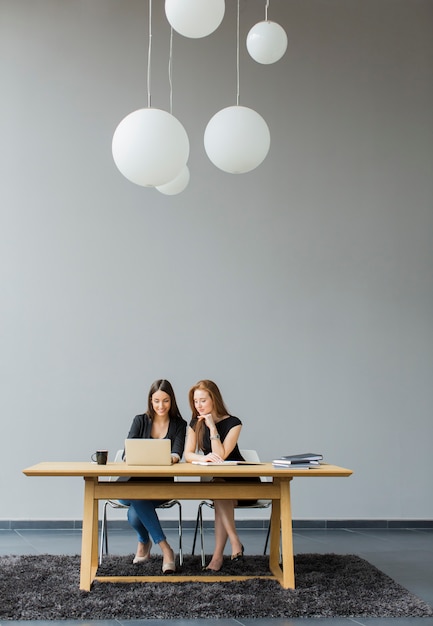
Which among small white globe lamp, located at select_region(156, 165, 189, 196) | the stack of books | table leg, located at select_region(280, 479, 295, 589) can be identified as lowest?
table leg, located at select_region(280, 479, 295, 589)

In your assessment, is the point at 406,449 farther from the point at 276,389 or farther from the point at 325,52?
the point at 325,52

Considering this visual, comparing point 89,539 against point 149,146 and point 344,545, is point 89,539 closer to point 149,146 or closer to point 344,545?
point 149,146

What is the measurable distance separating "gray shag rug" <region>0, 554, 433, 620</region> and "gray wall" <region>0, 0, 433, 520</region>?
6.21 feet

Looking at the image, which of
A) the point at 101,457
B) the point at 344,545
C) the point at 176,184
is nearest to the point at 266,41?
the point at 176,184

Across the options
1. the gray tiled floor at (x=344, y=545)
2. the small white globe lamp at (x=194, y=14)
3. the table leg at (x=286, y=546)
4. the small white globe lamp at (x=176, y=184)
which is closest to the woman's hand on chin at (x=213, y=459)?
the table leg at (x=286, y=546)

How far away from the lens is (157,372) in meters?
6.23

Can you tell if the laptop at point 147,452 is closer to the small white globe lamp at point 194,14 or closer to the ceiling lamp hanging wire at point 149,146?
the ceiling lamp hanging wire at point 149,146

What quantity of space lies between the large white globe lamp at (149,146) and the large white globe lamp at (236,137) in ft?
0.67

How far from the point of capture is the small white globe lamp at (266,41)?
382cm

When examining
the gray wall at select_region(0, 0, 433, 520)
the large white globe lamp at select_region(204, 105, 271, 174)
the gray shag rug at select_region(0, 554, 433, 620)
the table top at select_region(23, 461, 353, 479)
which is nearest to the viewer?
the large white globe lamp at select_region(204, 105, 271, 174)

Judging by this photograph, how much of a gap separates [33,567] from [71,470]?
985mm

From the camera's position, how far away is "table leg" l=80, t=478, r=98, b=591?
377 centimetres

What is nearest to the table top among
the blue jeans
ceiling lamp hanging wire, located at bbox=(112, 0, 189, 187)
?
the blue jeans

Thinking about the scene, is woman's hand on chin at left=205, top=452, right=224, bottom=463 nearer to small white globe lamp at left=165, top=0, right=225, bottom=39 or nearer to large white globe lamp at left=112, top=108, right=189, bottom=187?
large white globe lamp at left=112, top=108, right=189, bottom=187
